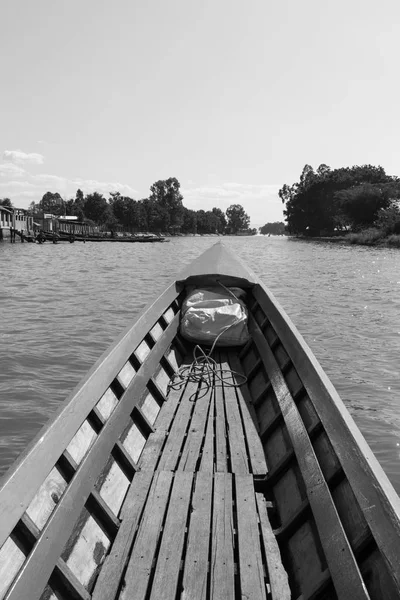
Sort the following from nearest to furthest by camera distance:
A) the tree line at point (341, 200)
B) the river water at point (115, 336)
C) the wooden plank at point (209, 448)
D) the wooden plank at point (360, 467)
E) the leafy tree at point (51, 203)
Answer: the wooden plank at point (360, 467) → the wooden plank at point (209, 448) → the river water at point (115, 336) → the tree line at point (341, 200) → the leafy tree at point (51, 203)

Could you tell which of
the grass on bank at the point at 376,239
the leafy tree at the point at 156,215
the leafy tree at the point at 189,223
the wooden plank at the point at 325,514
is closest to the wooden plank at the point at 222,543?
the wooden plank at the point at 325,514

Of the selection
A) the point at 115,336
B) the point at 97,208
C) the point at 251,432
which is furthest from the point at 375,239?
the point at 97,208

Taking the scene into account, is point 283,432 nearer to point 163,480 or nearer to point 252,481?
point 252,481

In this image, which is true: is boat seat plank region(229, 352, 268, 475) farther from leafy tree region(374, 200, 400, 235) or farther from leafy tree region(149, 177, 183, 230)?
leafy tree region(149, 177, 183, 230)

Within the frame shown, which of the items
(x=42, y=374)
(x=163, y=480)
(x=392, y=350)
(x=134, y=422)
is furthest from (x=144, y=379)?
(x=392, y=350)

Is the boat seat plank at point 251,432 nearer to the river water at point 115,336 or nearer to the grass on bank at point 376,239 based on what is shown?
the river water at point 115,336

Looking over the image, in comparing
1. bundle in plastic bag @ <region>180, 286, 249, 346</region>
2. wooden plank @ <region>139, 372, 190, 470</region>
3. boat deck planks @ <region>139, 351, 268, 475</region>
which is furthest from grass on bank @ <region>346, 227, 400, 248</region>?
wooden plank @ <region>139, 372, 190, 470</region>

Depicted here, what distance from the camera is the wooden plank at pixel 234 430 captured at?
4030 mm

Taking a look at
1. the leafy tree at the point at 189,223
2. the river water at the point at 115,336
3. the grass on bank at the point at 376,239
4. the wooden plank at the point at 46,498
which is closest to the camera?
the wooden plank at the point at 46,498

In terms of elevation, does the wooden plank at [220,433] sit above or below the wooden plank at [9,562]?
below

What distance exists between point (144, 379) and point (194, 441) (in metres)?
0.87

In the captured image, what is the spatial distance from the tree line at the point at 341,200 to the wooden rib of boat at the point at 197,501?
190 feet

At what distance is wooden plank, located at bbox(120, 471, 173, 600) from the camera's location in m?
2.68

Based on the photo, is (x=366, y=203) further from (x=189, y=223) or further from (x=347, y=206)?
(x=189, y=223)
